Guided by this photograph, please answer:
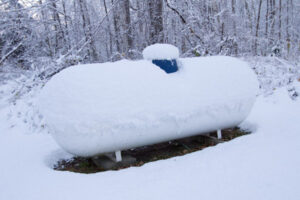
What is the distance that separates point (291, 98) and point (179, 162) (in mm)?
3868

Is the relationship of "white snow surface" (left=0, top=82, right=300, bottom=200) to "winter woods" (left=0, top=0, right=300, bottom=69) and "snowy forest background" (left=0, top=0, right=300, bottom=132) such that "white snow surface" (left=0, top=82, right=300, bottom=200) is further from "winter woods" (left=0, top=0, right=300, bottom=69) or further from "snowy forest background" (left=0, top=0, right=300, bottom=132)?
"winter woods" (left=0, top=0, right=300, bottom=69)

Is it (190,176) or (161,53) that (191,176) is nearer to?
(190,176)

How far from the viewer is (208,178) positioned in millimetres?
2266

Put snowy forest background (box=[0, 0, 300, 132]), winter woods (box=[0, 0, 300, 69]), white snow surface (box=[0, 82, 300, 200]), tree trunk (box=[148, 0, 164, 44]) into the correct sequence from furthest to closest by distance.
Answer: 1. tree trunk (box=[148, 0, 164, 44])
2. winter woods (box=[0, 0, 300, 69])
3. snowy forest background (box=[0, 0, 300, 132])
4. white snow surface (box=[0, 82, 300, 200])

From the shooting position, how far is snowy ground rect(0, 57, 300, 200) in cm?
204

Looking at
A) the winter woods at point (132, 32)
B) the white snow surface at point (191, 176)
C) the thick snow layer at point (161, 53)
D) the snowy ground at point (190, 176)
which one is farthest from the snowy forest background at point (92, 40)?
the thick snow layer at point (161, 53)

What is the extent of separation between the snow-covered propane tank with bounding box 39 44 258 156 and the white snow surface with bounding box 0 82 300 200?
1.26 feet

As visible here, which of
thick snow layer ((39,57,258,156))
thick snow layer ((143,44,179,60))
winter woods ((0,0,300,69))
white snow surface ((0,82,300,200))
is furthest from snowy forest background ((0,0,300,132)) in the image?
thick snow layer ((143,44,179,60))

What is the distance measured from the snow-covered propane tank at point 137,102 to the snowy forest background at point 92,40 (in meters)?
2.84

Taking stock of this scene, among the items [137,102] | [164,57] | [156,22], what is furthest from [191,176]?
[156,22]

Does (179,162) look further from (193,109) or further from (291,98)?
(291,98)

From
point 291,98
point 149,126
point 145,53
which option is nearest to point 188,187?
point 149,126

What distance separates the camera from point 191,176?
7.70 ft

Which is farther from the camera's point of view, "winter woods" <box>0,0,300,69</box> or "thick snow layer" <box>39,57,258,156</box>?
"winter woods" <box>0,0,300,69</box>
